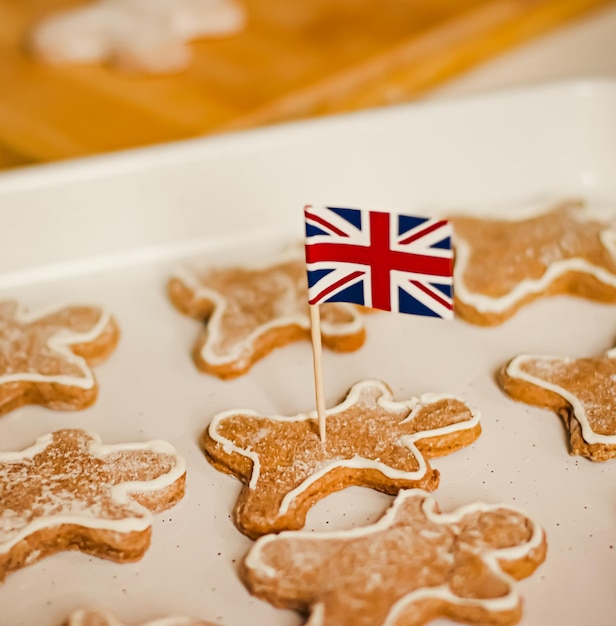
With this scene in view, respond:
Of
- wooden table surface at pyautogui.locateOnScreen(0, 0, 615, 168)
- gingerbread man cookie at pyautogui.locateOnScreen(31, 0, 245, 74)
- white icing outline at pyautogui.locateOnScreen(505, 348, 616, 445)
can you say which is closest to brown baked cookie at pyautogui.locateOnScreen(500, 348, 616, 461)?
white icing outline at pyautogui.locateOnScreen(505, 348, 616, 445)

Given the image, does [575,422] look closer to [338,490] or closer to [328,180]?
[338,490]

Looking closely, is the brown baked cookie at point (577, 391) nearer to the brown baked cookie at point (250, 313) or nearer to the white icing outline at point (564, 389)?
the white icing outline at point (564, 389)

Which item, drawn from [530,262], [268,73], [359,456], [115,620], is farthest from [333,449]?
[268,73]

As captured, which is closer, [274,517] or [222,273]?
[274,517]

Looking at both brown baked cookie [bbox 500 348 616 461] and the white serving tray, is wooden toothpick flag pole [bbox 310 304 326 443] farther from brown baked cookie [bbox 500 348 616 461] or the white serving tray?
brown baked cookie [bbox 500 348 616 461]

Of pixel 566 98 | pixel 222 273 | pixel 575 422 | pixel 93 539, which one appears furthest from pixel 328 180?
pixel 93 539

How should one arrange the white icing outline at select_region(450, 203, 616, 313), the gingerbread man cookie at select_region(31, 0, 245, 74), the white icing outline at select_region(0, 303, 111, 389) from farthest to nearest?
the gingerbread man cookie at select_region(31, 0, 245, 74), the white icing outline at select_region(450, 203, 616, 313), the white icing outline at select_region(0, 303, 111, 389)
